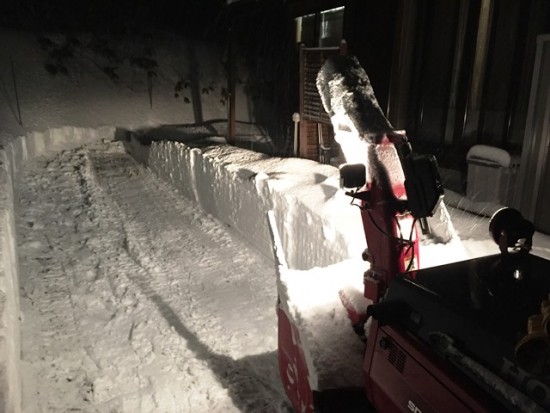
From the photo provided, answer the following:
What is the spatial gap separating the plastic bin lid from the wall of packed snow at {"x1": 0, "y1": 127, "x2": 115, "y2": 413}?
6.13m

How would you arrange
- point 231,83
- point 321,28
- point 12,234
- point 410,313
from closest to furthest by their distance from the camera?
point 410,313 → point 12,234 → point 321,28 → point 231,83

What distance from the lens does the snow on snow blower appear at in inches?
61.4

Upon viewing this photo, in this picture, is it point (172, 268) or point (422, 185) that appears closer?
point (422, 185)

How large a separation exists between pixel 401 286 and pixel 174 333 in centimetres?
351

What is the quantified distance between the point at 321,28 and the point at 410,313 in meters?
11.4

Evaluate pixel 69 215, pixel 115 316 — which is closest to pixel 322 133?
pixel 69 215

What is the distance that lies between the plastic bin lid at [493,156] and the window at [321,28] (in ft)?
18.0

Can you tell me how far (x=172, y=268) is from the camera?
21.5 ft

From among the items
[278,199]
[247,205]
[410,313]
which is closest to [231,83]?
[247,205]

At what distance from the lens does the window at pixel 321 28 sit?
11320 millimetres

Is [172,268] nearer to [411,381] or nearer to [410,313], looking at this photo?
[410,313]

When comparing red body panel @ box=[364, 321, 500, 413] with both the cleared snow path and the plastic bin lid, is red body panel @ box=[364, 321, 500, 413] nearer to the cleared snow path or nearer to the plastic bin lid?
the cleared snow path

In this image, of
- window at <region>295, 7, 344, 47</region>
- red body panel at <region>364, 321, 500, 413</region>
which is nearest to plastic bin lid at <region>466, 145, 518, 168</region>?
red body panel at <region>364, 321, 500, 413</region>

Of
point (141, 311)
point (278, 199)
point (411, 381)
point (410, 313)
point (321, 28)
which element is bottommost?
point (141, 311)
